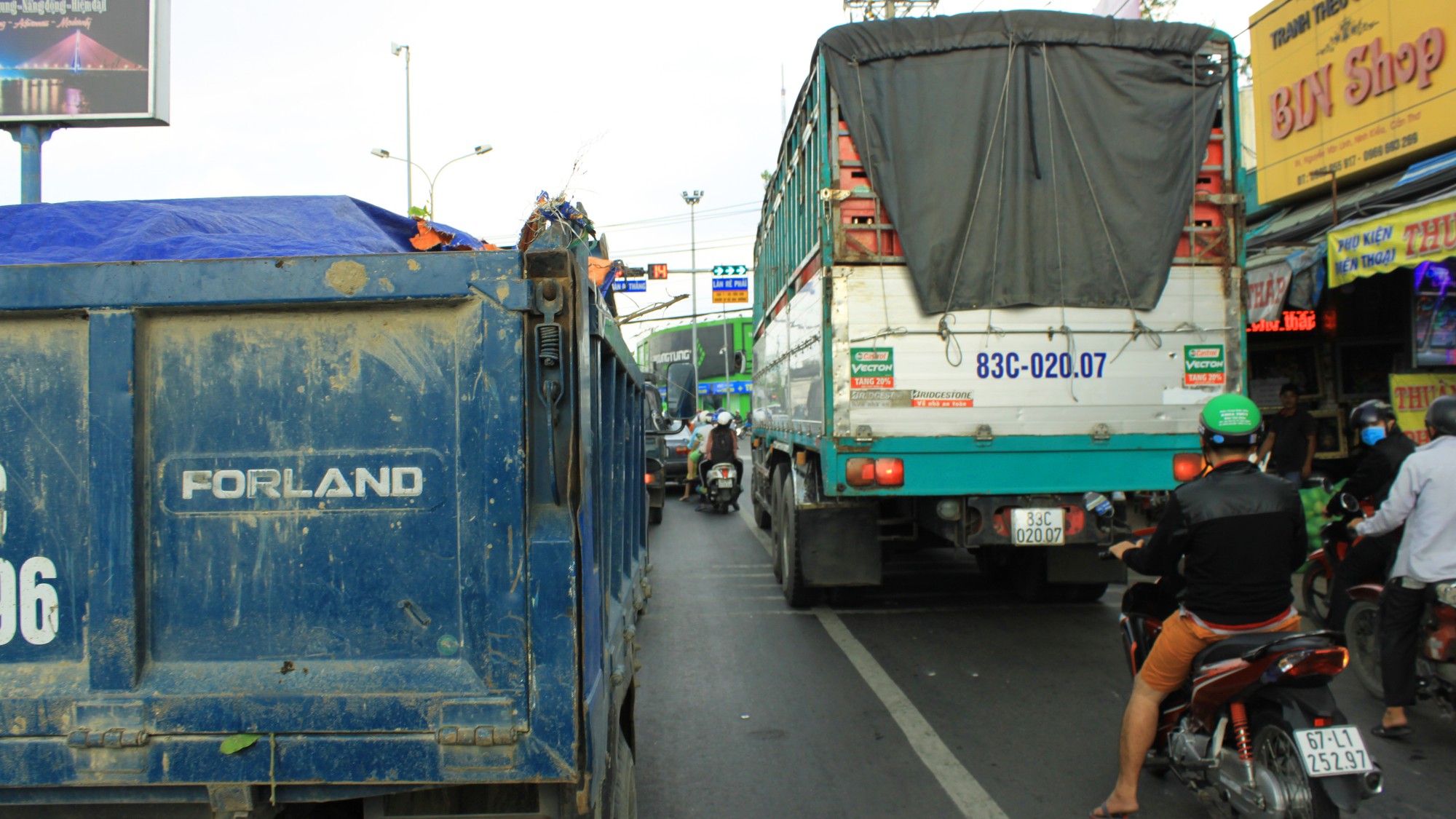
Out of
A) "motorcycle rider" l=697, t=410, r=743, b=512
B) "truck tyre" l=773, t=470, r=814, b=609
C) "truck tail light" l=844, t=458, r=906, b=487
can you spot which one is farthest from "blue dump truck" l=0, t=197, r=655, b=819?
"motorcycle rider" l=697, t=410, r=743, b=512

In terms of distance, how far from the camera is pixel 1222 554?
11.2 feet

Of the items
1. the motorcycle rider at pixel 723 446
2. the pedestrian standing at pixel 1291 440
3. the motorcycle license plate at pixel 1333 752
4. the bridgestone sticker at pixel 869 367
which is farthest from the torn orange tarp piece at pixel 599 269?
the motorcycle rider at pixel 723 446

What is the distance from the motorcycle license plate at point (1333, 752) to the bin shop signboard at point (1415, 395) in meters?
7.28

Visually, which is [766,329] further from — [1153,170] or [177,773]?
[177,773]

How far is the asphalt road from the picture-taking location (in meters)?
3.97

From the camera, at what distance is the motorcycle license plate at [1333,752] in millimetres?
2965

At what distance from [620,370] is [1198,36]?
4770 mm

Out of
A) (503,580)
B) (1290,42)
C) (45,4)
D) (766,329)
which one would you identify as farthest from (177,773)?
(1290,42)

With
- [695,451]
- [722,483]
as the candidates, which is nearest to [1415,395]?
[722,483]

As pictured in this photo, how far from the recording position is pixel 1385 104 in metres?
9.62

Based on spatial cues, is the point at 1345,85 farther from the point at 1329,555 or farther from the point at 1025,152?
the point at 1329,555

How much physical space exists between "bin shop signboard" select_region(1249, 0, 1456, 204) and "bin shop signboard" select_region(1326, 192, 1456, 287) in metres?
0.34

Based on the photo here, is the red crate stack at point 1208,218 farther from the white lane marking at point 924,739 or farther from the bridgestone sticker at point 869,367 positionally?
the white lane marking at point 924,739

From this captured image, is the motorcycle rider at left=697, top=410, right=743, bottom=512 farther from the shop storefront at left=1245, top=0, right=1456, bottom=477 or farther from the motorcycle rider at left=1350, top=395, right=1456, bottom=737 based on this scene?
the motorcycle rider at left=1350, top=395, right=1456, bottom=737
